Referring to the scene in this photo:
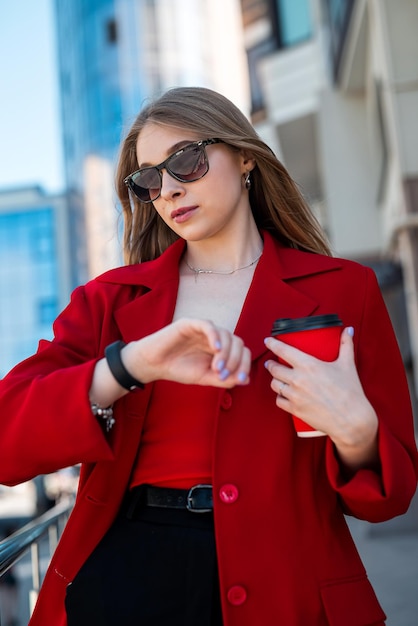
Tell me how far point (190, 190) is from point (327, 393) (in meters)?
0.78

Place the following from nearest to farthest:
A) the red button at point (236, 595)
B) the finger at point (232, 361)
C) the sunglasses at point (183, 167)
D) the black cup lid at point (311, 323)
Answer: the finger at point (232, 361) → the black cup lid at point (311, 323) → the red button at point (236, 595) → the sunglasses at point (183, 167)

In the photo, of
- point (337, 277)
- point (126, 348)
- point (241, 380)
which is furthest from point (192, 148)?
point (241, 380)

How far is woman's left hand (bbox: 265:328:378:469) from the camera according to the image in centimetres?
160

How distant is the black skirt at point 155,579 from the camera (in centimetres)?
176

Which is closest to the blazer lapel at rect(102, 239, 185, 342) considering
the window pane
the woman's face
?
the woman's face

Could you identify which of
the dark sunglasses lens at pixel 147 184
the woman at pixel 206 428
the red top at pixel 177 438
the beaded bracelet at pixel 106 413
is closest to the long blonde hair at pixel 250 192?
the woman at pixel 206 428

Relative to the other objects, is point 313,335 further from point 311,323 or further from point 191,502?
point 191,502

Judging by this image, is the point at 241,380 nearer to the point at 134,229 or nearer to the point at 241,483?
the point at 241,483

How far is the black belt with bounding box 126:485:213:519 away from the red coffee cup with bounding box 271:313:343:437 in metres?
0.33

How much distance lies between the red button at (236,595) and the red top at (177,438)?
0.84ft

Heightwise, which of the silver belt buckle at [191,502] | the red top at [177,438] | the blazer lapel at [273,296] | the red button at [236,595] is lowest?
the red button at [236,595]

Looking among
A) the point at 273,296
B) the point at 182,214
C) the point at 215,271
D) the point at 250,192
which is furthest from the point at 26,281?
the point at 273,296

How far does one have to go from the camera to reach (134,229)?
258cm

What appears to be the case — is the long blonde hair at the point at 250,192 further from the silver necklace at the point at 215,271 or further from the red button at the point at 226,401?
the red button at the point at 226,401
